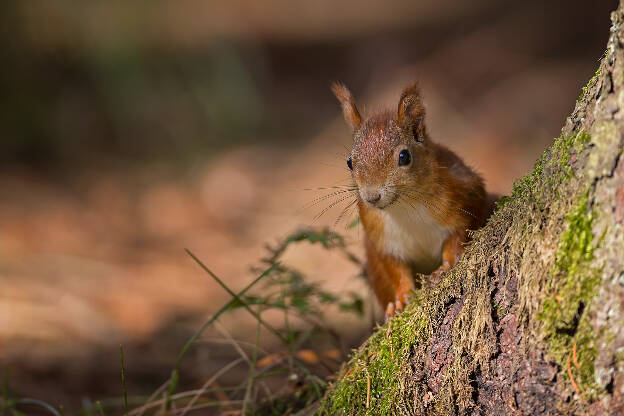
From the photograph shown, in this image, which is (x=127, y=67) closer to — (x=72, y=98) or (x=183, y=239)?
(x=72, y=98)

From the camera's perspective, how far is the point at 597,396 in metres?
1.44

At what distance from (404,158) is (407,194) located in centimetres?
14

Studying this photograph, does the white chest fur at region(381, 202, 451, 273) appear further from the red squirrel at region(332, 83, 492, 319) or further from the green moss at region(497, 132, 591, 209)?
the green moss at region(497, 132, 591, 209)

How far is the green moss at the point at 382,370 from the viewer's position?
203cm

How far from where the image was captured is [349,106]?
2.78 m

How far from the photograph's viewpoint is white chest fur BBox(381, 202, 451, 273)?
255 cm

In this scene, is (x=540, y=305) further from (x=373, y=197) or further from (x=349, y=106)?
(x=349, y=106)

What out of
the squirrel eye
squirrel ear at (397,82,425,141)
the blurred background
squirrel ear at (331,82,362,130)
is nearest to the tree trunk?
the squirrel eye

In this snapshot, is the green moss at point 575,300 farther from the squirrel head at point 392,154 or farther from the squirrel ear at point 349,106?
the squirrel ear at point 349,106

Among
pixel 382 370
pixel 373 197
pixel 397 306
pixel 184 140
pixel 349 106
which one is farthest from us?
pixel 184 140

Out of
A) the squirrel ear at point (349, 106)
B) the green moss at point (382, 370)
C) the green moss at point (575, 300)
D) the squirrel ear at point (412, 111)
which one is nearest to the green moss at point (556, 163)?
the green moss at point (575, 300)

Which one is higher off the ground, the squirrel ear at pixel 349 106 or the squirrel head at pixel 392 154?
the squirrel ear at pixel 349 106

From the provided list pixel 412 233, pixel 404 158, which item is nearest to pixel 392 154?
pixel 404 158

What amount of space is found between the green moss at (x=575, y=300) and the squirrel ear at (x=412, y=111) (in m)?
1.13
